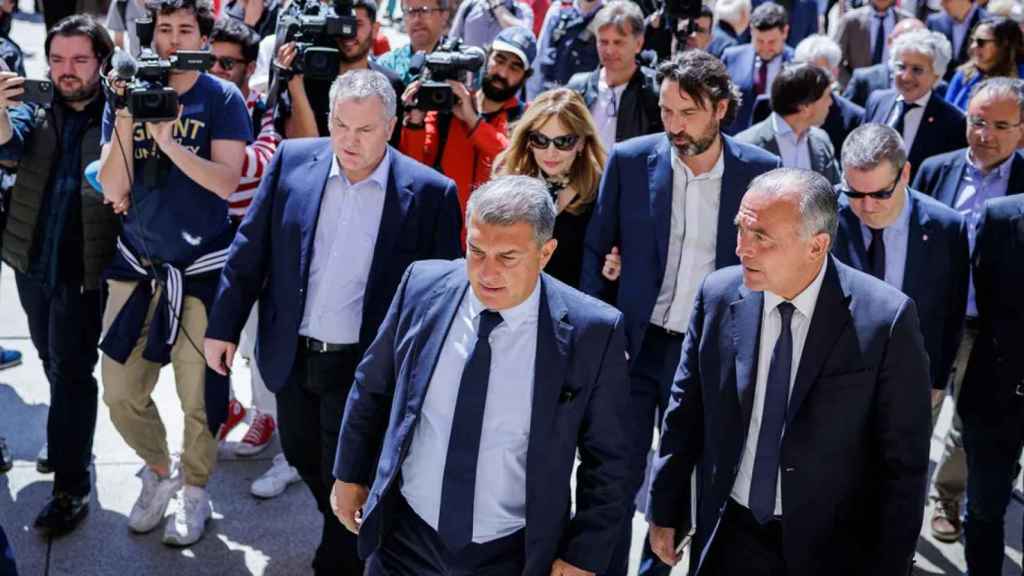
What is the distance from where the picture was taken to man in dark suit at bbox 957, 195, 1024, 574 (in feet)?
16.3

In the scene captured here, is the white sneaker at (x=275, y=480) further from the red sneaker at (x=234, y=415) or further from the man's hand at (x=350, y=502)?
the man's hand at (x=350, y=502)

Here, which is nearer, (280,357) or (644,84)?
(280,357)

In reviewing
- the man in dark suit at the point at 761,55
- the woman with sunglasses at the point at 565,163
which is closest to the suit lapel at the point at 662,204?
the woman with sunglasses at the point at 565,163

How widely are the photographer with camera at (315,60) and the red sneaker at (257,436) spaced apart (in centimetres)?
147

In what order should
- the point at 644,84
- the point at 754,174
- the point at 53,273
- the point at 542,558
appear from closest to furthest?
1. the point at 542,558
2. the point at 754,174
3. the point at 53,273
4. the point at 644,84

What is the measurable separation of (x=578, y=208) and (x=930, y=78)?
3.07 m

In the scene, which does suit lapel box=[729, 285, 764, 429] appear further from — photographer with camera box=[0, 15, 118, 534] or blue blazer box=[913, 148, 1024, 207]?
photographer with camera box=[0, 15, 118, 534]

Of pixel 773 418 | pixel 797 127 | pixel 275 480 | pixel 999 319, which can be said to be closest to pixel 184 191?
pixel 275 480

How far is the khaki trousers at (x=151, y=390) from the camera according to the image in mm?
5230

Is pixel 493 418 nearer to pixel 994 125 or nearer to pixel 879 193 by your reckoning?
pixel 879 193

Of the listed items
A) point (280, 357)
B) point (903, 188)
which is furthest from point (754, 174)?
point (280, 357)

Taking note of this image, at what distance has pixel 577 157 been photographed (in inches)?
210

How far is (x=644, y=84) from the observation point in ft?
Result: 22.2

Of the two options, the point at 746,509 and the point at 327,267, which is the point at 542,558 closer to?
the point at 746,509
